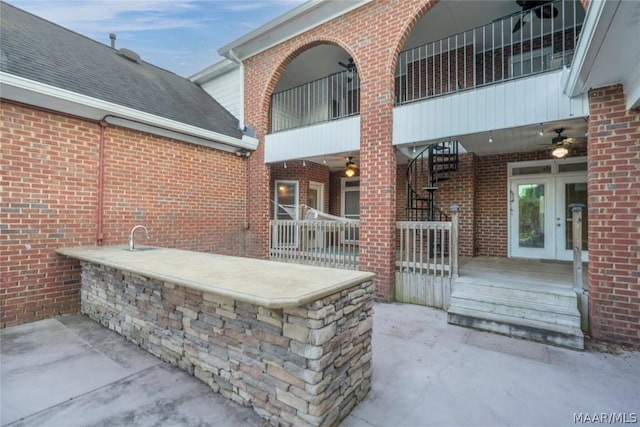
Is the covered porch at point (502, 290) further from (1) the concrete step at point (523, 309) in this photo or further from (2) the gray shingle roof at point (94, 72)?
(2) the gray shingle roof at point (94, 72)

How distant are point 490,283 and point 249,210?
17.0ft

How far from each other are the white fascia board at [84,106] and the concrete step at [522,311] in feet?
17.8

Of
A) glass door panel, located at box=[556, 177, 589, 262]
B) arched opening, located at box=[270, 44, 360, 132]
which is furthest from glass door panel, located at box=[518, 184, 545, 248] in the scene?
arched opening, located at box=[270, 44, 360, 132]

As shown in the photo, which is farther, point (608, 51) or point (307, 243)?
point (307, 243)

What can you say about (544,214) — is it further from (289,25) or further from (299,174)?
(289,25)

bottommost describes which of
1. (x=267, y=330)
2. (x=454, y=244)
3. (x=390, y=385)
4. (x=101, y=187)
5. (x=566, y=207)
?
(x=390, y=385)

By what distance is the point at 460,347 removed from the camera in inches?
126

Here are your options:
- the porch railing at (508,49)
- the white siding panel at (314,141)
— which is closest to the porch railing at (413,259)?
the white siding panel at (314,141)

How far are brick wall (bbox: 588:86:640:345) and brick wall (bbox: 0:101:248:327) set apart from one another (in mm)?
6294

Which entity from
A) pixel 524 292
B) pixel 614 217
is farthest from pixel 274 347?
pixel 614 217

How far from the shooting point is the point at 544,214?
6332 mm

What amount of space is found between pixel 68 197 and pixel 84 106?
1318mm

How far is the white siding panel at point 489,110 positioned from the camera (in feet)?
12.3

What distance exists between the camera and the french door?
20.0ft
